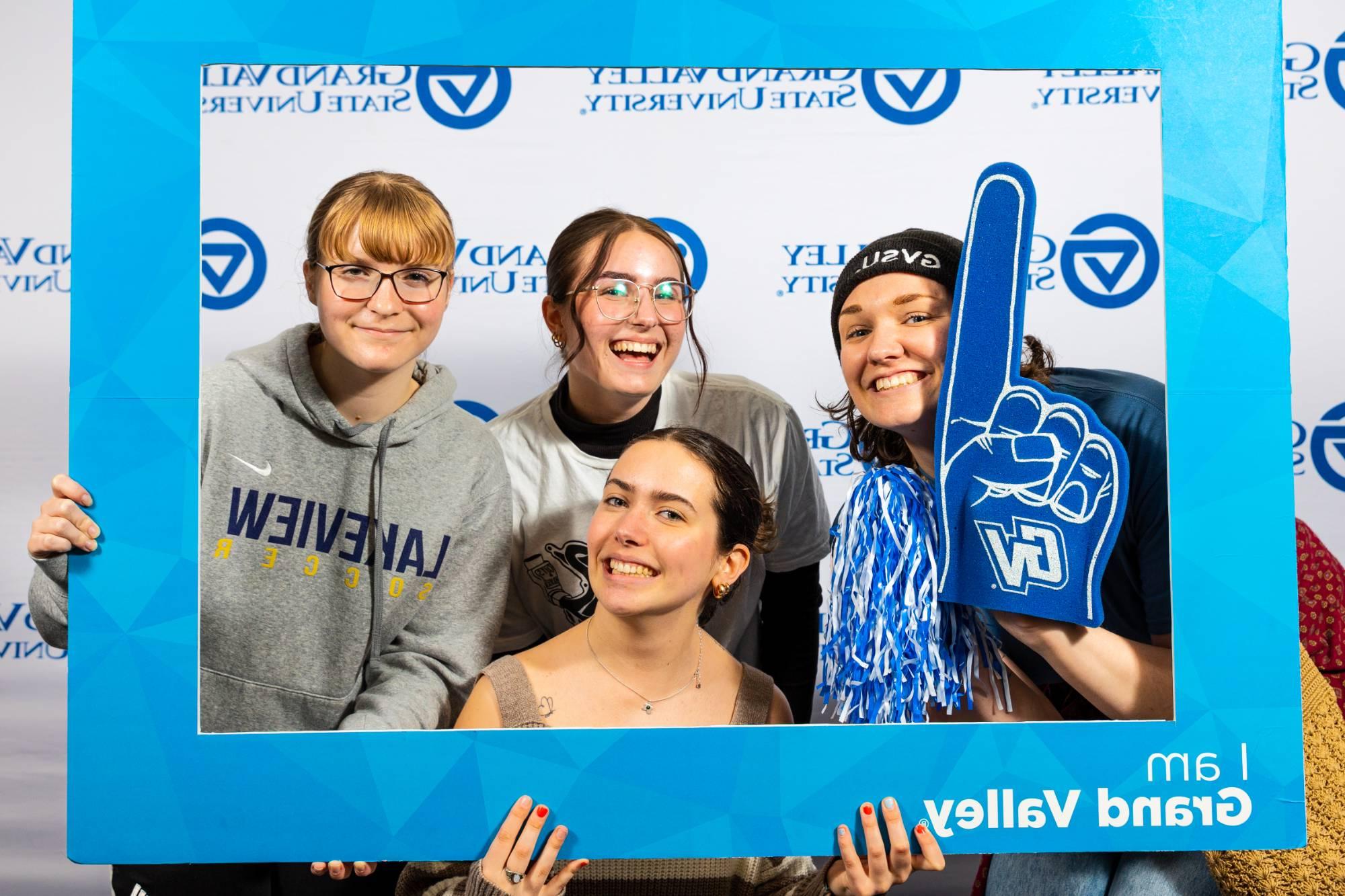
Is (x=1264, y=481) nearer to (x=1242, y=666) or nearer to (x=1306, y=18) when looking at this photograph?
(x=1242, y=666)

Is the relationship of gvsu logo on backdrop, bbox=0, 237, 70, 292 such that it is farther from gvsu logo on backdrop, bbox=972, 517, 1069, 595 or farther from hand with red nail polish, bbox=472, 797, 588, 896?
gvsu logo on backdrop, bbox=972, 517, 1069, 595

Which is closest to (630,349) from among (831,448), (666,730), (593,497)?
(593,497)

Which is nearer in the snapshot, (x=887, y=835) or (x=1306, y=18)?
(x=887, y=835)

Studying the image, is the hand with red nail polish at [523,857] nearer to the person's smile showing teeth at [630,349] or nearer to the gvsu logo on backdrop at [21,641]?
the person's smile showing teeth at [630,349]

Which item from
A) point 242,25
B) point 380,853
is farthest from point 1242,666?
point 242,25

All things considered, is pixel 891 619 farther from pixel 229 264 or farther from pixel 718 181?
pixel 229 264

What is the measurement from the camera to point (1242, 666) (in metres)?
1.47

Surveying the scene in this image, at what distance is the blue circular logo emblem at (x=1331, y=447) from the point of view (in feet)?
7.57

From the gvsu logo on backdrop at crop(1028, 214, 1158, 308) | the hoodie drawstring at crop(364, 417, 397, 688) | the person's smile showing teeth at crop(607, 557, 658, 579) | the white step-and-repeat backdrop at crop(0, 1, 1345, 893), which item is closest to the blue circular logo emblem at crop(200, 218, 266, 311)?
the white step-and-repeat backdrop at crop(0, 1, 1345, 893)

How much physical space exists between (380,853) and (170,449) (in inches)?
24.2

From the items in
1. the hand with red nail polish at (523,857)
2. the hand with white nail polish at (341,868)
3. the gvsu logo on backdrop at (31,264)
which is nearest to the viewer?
the hand with red nail polish at (523,857)

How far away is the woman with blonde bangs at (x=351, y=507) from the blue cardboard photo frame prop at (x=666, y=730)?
4cm

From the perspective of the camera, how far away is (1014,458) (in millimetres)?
1443

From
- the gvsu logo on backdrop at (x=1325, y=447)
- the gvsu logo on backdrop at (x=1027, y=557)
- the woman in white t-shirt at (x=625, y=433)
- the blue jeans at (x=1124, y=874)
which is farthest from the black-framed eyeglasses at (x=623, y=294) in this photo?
the gvsu logo on backdrop at (x=1325, y=447)
